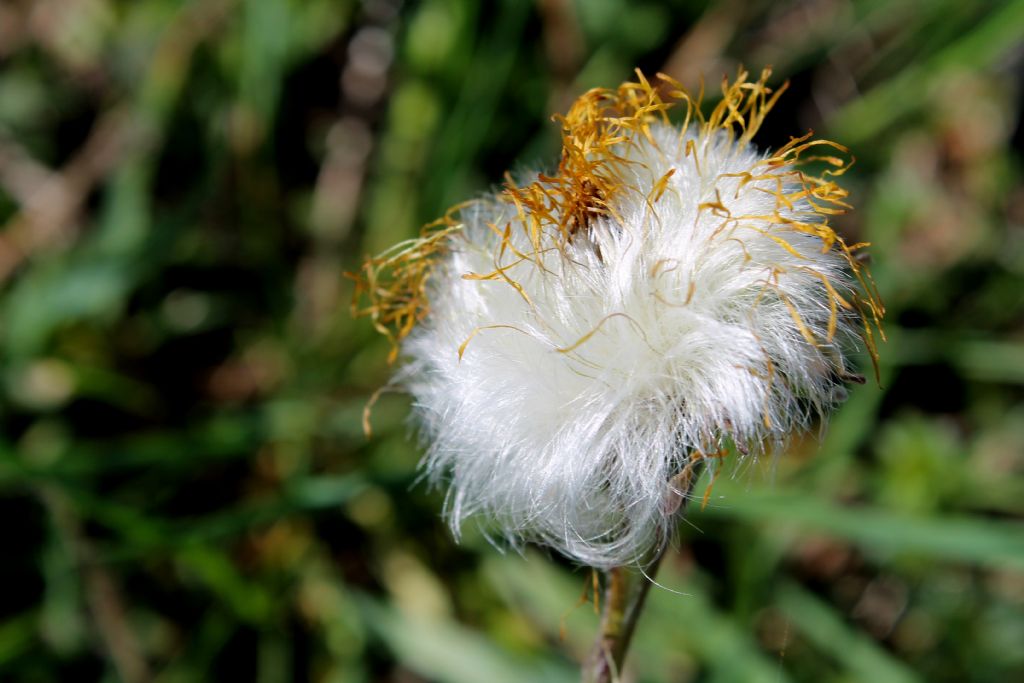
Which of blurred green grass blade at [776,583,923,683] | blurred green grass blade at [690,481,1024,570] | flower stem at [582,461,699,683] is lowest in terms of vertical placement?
blurred green grass blade at [776,583,923,683]

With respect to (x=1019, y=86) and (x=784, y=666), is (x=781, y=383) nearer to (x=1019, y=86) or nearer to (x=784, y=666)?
(x=784, y=666)

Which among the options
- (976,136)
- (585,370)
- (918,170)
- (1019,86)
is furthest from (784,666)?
(1019,86)

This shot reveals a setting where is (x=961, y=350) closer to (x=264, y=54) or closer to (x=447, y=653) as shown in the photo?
(x=447, y=653)

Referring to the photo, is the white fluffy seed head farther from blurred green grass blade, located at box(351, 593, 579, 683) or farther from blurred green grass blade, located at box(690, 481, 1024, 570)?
blurred green grass blade, located at box(351, 593, 579, 683)

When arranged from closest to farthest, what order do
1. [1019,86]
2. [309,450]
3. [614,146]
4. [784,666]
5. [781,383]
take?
[781,383] → [614,146] → [784,666] → [309,450] → [1019,86]

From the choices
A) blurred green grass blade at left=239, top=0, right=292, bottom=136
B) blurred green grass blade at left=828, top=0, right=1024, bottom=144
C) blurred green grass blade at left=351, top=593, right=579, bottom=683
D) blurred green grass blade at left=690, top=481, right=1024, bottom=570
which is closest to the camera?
blurred green grass blade at left=690, top=481, right=1024, bottom=570

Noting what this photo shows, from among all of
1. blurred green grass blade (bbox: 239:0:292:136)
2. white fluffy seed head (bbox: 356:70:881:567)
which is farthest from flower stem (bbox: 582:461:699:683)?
blurred green grass blade (bbox: 239:0:292:136)
